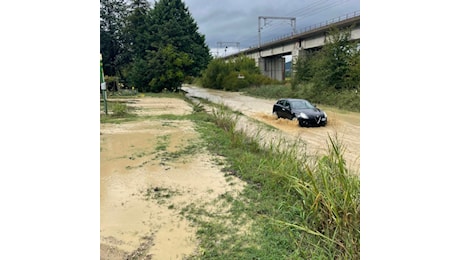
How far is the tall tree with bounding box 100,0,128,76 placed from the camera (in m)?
1.58

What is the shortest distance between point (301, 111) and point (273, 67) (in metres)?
1.73

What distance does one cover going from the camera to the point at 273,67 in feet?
8.63

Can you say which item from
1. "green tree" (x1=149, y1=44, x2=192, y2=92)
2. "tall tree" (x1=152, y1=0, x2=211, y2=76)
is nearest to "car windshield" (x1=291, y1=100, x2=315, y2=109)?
"tall tree" (x1=152, y1=0, x2=211, y2=76)

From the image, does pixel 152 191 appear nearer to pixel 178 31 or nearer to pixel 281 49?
pixel 281 49

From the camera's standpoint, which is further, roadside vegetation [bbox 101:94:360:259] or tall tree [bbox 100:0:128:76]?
tall tree [bbox 100:0:128:76]

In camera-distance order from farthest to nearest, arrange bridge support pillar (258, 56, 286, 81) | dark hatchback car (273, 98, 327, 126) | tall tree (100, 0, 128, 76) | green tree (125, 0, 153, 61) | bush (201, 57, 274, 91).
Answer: dark hatchback car (273, 98, 327, 126) → bush (201, 57, 274, 91) → bridge support pillar (258, 56, 286, 81) → green tree (125, 0, 153, 61) → tall tree (100, 0, 128, 76)

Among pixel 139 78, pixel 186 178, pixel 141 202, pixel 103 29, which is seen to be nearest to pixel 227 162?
pixel 186 178

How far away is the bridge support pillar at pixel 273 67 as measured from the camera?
254 centimetres

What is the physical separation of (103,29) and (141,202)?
0.99 m

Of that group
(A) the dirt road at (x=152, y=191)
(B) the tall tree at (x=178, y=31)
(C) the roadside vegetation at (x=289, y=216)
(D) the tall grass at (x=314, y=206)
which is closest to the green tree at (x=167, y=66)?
(B) the tall tree at (x=178, y=31)

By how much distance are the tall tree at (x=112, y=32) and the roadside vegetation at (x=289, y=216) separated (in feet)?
2.85

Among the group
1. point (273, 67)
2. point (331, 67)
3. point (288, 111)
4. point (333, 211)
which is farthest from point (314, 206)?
point (288, 111)

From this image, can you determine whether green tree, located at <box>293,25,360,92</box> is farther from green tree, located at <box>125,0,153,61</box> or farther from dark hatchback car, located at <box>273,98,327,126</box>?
green tree, located at <box>125,0,153,61</box>

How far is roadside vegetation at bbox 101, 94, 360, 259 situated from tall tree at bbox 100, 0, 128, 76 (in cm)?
87
